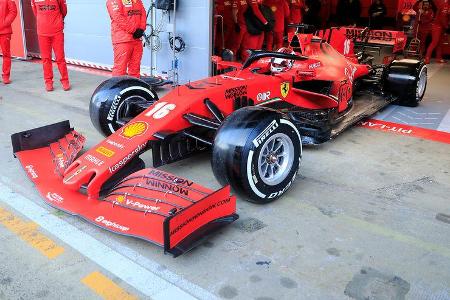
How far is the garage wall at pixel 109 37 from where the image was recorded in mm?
7789

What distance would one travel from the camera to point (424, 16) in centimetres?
1155

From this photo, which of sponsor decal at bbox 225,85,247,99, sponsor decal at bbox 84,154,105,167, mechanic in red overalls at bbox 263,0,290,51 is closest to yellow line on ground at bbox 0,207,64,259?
sponsor decal at bbox 84,154,105,167

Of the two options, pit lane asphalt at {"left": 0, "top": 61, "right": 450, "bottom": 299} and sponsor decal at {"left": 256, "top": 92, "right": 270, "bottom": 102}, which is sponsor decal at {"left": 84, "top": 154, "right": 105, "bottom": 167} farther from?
sponsor decal at {"left": 256, "top": 92, "right": 270, "bottom": 102}

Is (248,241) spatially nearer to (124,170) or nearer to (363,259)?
(363,259)

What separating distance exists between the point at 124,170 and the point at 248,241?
1.24 m

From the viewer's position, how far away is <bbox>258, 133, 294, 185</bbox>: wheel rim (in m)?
3.44

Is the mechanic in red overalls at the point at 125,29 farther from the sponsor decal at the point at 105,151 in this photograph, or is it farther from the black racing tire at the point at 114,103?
the sponsor decal at the point at 105,151

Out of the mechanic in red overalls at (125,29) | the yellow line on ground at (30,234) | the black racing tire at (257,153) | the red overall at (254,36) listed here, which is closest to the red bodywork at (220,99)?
the yellow line on ground at (30,234)

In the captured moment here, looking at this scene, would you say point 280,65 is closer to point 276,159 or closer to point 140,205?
point 276,159

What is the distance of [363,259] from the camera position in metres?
2.81

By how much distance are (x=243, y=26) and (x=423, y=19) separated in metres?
5.13

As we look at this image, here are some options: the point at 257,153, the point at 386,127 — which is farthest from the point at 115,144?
the point at 386,127

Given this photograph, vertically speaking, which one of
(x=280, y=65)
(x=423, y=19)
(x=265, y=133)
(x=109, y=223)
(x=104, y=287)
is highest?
(x=423, y=19)

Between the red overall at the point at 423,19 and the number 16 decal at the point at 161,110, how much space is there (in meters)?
9.77
